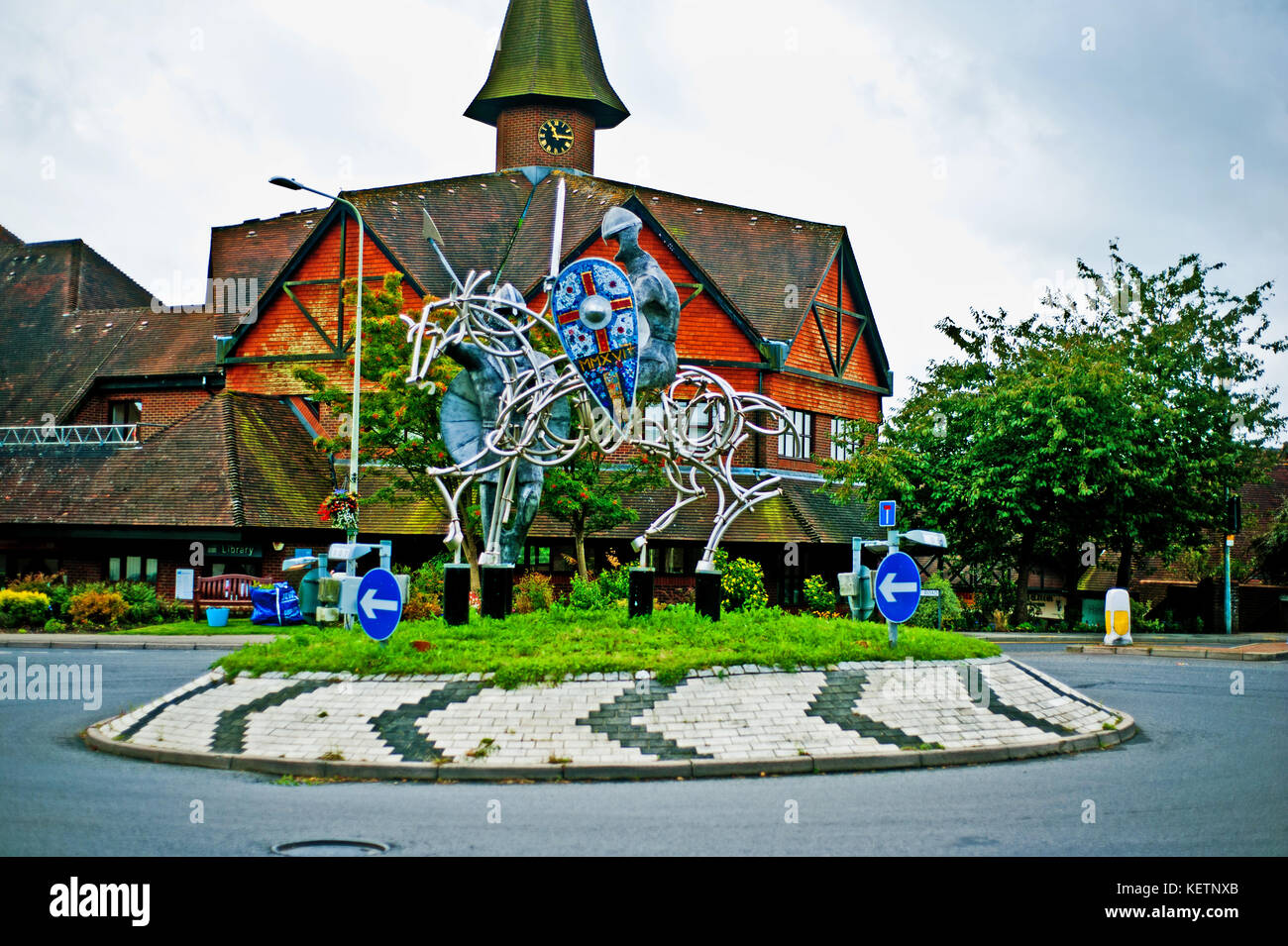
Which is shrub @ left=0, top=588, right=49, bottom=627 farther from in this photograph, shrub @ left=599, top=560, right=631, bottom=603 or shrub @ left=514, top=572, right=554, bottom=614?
shrub @ left=599, top=560, right=631, bottom=603

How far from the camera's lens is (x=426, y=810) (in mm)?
9945

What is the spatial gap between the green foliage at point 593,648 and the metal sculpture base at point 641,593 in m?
0.22

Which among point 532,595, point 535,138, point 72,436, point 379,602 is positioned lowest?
point 532,595

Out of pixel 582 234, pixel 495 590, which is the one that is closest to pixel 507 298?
pixel 495 590

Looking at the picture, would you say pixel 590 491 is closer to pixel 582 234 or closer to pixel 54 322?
pixel 582 234

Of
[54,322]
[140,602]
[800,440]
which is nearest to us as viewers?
[140,602]

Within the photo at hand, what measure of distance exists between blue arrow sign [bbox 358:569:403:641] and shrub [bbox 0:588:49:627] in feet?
64.3

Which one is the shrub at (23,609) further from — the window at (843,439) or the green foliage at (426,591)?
the window at (843,439)

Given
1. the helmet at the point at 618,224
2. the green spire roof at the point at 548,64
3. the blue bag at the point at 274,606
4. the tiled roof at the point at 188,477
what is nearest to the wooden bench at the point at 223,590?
the blue bag at the point at 274,606

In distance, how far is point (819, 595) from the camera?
105 ft

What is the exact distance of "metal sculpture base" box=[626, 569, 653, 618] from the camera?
660 inches

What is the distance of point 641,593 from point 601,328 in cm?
403

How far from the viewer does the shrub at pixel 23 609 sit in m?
29.9

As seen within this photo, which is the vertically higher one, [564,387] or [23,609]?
[564,387]
